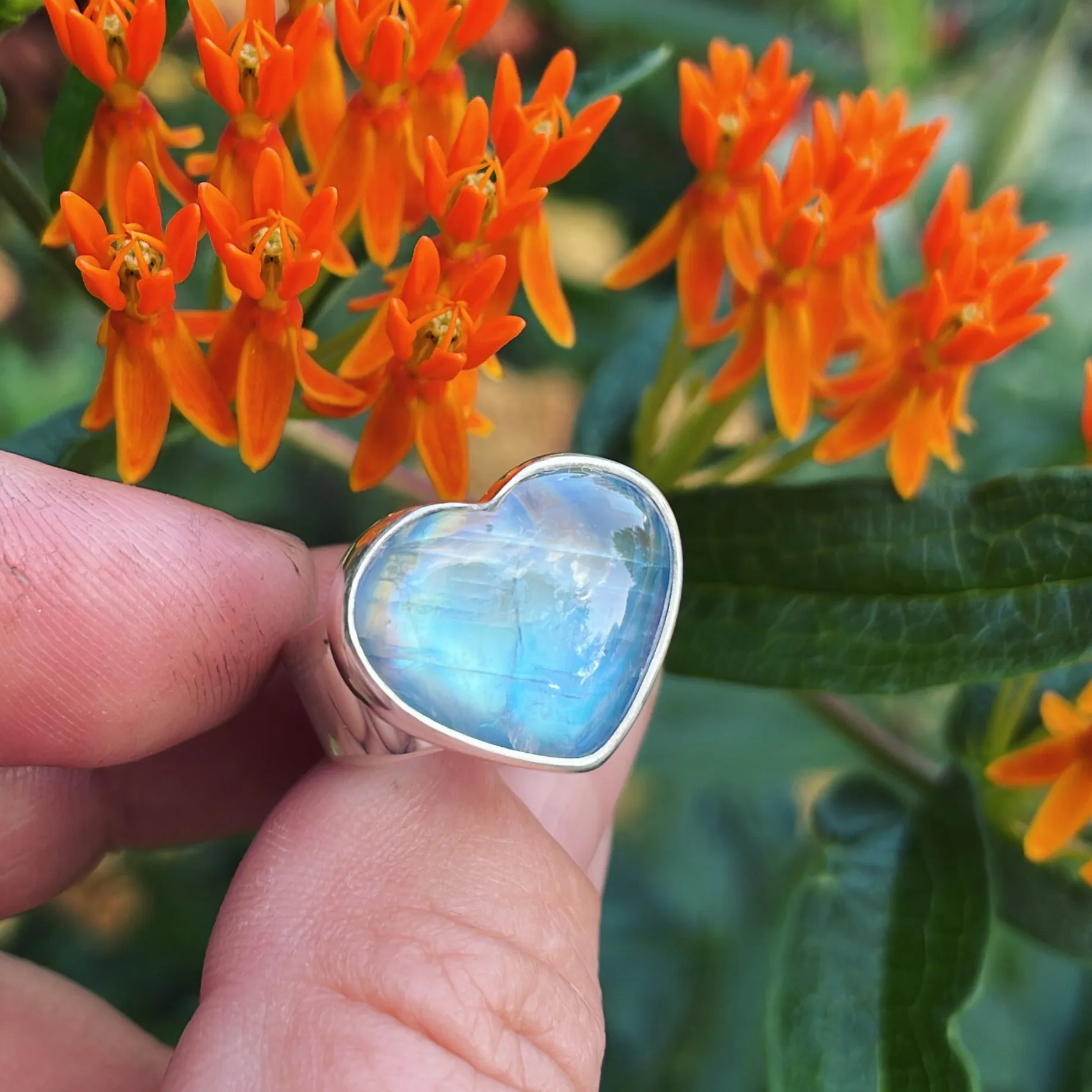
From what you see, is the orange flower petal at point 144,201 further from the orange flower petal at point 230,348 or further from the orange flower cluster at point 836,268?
the orange flower cluster at point 836,268

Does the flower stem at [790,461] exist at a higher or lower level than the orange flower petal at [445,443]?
lower

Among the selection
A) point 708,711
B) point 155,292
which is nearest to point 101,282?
point 155,292

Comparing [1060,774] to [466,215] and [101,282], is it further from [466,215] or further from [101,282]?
[101,282]

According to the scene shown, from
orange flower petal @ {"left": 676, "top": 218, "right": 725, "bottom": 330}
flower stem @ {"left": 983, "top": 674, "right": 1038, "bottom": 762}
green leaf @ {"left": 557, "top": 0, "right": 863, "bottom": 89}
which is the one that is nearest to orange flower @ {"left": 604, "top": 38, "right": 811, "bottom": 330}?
orange flower petal @ {"left": 676, "top": 218, "right": 725, "bottom": 330}

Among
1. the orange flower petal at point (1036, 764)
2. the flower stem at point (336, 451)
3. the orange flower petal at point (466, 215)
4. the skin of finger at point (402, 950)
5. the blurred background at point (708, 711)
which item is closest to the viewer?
the skin of finger at point (402, 950)

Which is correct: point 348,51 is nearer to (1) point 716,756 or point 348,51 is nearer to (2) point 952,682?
(2) point 952,682

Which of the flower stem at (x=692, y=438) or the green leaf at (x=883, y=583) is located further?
the flower stem at (x=692, y=438)

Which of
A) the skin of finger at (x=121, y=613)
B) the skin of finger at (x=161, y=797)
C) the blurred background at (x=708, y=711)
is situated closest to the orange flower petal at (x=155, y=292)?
the skin of finger at (x=121, y=613)
